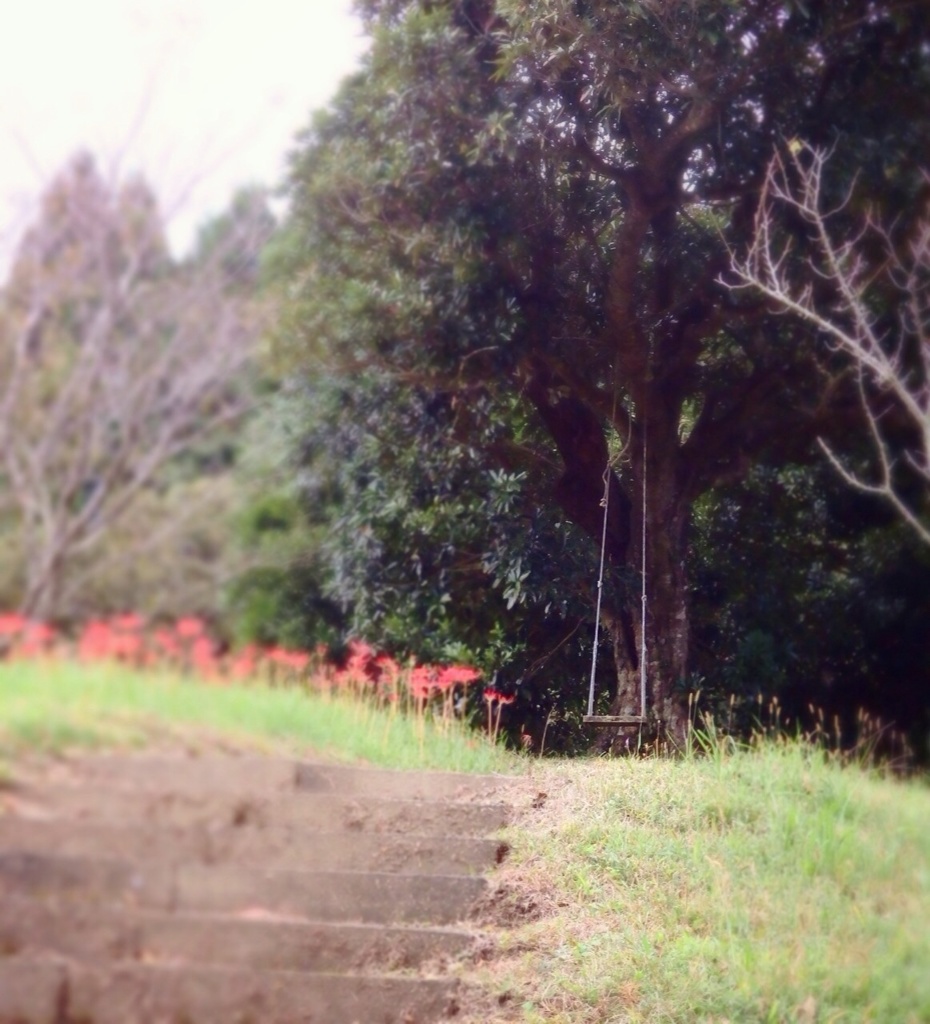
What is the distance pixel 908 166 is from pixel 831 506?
1.34 m

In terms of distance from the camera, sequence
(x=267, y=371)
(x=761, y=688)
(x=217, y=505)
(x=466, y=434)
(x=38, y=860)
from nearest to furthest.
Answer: (x=38, y=860)
(x=217, y=505)
(x=267, y=371)
(x=761, y=688)
(x=466, y=434)

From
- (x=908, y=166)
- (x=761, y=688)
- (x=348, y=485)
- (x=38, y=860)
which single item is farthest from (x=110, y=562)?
(x=908, y=166)

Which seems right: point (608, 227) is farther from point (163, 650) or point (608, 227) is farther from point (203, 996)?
point (203, 996)

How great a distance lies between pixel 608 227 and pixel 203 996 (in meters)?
3.21

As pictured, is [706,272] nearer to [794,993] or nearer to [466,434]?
[466,434]

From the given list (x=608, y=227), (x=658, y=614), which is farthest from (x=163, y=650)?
(x=608, y=227)

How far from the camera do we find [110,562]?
285cm

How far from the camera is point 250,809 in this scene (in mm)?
3141

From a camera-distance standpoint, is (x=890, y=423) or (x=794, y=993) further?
(x=890, y=423)

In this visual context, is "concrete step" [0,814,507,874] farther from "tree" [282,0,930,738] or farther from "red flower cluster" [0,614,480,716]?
"tree" [282,0,930,738]

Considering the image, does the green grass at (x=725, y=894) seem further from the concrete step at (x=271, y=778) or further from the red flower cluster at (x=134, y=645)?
the red flower cluster at (x=134, y=645)

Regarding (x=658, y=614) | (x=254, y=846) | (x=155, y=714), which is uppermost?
(x=658, y=614)

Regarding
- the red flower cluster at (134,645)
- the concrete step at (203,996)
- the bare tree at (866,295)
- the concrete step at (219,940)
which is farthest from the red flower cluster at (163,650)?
the bare tree at (866,295)

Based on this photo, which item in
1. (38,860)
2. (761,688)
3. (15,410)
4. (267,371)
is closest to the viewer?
(38,860)
